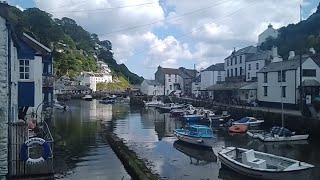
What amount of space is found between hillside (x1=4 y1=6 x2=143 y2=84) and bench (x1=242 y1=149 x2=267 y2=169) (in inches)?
2604

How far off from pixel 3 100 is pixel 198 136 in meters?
18.6

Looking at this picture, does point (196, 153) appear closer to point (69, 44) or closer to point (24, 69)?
point (24, 69)

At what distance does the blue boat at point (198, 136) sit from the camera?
95.6 ft

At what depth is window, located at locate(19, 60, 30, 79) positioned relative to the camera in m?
24.1

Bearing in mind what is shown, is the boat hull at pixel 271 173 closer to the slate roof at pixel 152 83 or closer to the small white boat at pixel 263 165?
the small white boat at pixel 263 165

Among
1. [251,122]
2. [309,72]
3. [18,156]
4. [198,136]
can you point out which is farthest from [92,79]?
[18,156]

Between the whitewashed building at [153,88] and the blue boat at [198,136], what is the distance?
82.4m

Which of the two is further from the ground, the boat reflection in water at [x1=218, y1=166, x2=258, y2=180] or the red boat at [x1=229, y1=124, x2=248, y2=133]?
the red boat at [x1=229, y1=124, x2=248, y2=133]

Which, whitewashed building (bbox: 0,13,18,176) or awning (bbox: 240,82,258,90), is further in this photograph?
awning (bbox: 240,82,258,90)

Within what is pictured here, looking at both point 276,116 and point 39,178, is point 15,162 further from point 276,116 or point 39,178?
point 276,116

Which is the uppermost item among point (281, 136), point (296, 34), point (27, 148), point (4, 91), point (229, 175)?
point (296, 34)

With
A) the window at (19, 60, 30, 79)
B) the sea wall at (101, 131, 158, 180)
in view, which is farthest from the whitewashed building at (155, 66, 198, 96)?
the window at (19, 60, 30, 79)

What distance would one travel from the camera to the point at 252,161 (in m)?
20.5

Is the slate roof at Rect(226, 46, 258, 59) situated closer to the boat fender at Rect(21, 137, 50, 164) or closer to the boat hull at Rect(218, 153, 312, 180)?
the boat hull at Rect(218, 153, 312, 180)
